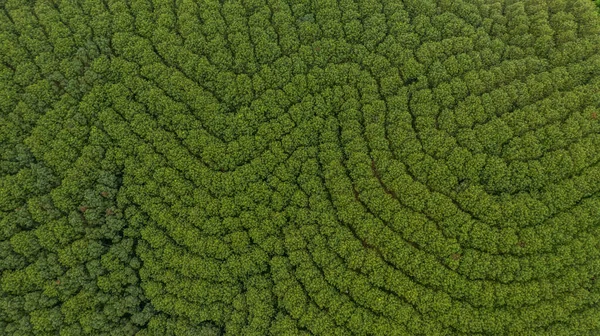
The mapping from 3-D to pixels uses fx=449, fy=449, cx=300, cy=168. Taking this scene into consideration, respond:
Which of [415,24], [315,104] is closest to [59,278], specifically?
[315,104]

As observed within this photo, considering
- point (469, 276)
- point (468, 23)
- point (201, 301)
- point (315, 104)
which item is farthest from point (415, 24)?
point (201, 301)

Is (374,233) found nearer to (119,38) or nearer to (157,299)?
(157,299)

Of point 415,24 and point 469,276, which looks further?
point 415,24

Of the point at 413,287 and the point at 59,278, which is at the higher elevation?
the point at 413,287

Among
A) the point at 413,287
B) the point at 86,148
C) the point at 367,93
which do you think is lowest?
the point at 86,148

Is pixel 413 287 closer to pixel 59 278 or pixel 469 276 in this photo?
pixel 469 276

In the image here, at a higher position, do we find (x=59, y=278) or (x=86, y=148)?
(x=86, y=148)
